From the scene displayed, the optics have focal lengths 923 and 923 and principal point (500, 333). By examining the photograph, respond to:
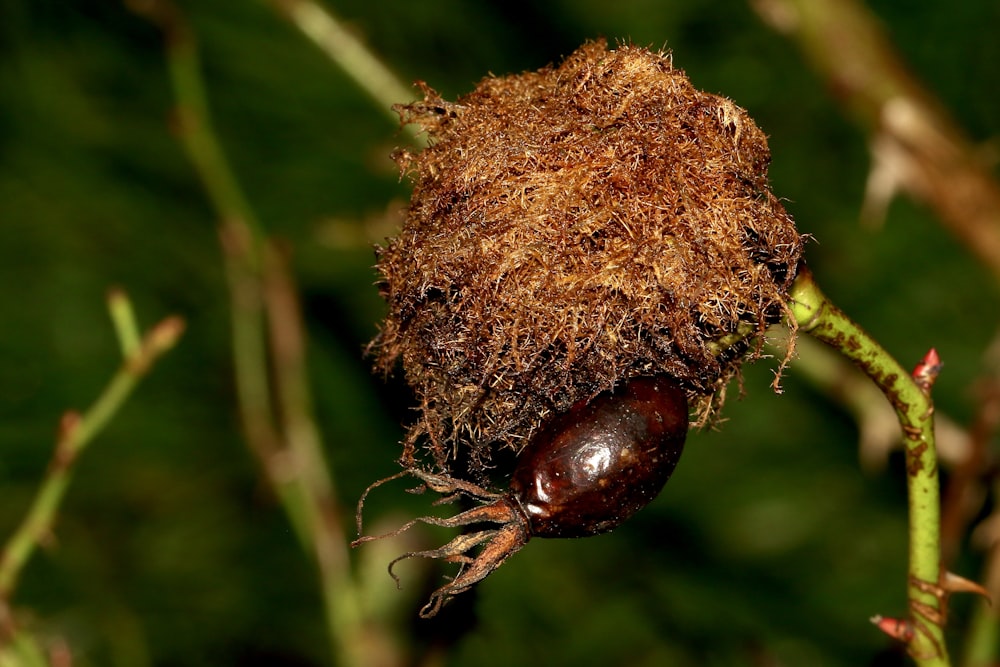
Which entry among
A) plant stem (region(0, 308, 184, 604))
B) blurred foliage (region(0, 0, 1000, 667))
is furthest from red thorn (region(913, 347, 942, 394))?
blurred foliage (region(0, 0, 1000, 667))

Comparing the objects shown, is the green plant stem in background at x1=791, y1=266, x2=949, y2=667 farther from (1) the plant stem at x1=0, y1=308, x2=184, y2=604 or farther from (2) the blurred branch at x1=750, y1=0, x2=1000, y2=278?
(2) the blurred branch at x1=750, y1=0, x2=1000, y2=278

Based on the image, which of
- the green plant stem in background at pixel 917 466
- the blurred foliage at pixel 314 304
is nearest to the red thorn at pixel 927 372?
the green plant stem in background at pixel 917 466

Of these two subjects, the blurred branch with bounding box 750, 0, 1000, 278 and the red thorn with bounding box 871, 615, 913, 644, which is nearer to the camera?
the red thorn with bounding box 871, 615, 913, 644

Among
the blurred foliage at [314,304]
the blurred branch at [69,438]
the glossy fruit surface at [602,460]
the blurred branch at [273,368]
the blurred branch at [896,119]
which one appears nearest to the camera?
the glossy fruit surface at [602,460]

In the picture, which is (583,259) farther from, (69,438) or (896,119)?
(896,119)

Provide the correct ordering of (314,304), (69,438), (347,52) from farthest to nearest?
1. (314,304)
2. (347,52)
3. (69,438)

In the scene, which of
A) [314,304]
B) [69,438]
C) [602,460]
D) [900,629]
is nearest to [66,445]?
[69,438]

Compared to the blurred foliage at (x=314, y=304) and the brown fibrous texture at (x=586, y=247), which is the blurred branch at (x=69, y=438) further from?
the blurred foliage at (x=314, y=304)
